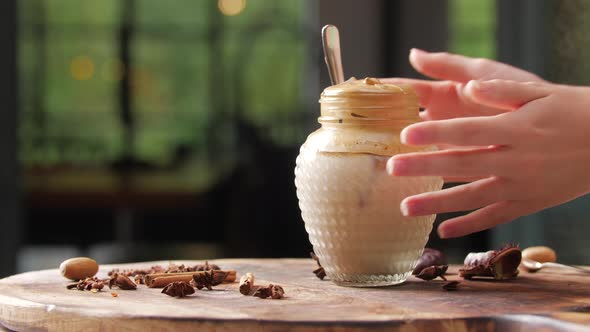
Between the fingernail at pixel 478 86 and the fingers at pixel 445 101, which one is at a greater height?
the fingernail at pixel 478 86

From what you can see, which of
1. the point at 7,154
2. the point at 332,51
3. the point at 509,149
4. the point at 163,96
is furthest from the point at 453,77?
the point at 163,96

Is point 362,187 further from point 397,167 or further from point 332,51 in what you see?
point 332,51

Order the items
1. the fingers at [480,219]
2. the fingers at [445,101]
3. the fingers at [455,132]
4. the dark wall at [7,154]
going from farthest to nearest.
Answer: the dark wall at [7,154], the fingers at [445,101], the fingers at [480,219], the fingers at [455,132]

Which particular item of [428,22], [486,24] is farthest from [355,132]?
[486,24]

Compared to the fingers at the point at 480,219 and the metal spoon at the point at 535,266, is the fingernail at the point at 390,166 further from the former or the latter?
the metal spoon at the point at 535,266

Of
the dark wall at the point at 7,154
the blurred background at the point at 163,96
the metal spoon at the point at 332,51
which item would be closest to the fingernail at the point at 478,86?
the metal spoon at the point at 332,51

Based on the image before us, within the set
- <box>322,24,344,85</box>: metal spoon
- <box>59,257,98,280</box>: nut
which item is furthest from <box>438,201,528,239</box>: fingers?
<box>59,257,98,280</box>: nut
